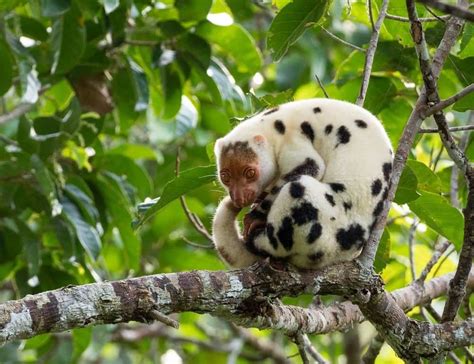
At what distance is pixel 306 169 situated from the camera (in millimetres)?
4035

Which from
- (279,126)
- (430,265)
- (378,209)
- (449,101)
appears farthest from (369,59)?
(430,265)

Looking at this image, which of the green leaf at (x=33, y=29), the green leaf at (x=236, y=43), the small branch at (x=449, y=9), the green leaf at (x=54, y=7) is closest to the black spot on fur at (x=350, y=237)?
the small branch at (x=449, y=9)

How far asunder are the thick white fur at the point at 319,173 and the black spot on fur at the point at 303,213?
0.06 feet

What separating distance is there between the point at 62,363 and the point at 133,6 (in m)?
2.73

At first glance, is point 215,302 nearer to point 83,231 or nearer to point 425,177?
point 425,177

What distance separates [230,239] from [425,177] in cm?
115

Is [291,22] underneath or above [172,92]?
above

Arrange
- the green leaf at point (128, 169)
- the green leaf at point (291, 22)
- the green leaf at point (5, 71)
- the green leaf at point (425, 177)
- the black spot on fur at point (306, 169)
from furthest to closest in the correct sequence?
1. the green leaf at point (128, 169)
2. the green leaf at point (5, 71)
3. the green leaf at point (425, 177)
4. the green leaf at point (291, 22)
5. the black spot on fur at point (306, 169)

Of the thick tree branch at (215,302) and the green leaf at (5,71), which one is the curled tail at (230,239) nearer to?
the thick tree branch at (215,302)

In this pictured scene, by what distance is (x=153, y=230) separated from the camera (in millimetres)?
7648

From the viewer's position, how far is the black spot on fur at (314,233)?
3818 millimetres

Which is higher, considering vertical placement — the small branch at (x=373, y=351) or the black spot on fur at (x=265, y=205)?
the black spot on fur at (x=265, y=205)

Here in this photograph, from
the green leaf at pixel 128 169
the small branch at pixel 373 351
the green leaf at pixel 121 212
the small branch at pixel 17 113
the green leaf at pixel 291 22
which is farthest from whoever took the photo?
the green leaf at pixel 128 169

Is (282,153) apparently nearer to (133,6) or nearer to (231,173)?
(231,173)
